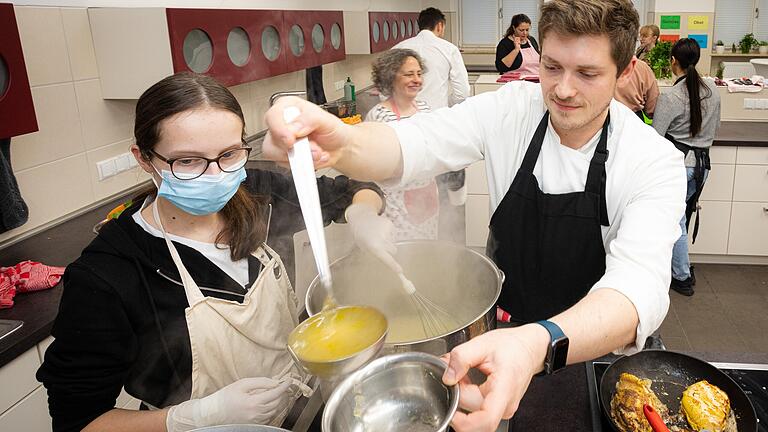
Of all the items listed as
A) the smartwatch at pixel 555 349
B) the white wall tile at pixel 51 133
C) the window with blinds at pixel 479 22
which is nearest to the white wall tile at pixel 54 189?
the white wall tile at pixel 51 133

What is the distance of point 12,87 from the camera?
72.1 inches

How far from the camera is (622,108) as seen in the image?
1493 mm

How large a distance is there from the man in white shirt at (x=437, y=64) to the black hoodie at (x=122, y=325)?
3.55 m

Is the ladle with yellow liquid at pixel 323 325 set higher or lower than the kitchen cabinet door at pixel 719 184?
higher


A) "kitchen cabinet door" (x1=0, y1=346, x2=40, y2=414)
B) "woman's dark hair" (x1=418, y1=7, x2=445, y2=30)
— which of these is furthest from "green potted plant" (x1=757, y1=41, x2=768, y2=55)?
"kitchen cabinet door" (x1=0, y1=346, x2=40, y2=414)

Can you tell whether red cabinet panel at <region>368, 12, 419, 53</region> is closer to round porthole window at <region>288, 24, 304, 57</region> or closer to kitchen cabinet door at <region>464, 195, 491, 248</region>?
round porthole window at <region>288, 24, 304, 57</region>

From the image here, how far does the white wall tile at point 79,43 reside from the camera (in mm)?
2342

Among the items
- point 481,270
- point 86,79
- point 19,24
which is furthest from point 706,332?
point 19,24

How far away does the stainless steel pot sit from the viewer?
4.23 ft

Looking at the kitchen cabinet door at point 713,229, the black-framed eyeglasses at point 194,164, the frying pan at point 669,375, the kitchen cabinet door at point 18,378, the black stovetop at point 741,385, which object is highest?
the black-framed eyeglasses at point 194,164

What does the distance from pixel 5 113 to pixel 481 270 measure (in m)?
1.60

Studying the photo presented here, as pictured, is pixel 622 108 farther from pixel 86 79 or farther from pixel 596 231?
pixel 86 79

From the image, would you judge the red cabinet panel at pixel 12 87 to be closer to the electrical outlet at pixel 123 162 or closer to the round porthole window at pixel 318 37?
the electrical outlet at pixel 123 162

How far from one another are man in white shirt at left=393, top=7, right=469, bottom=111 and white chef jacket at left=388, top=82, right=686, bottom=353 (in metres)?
3.10
